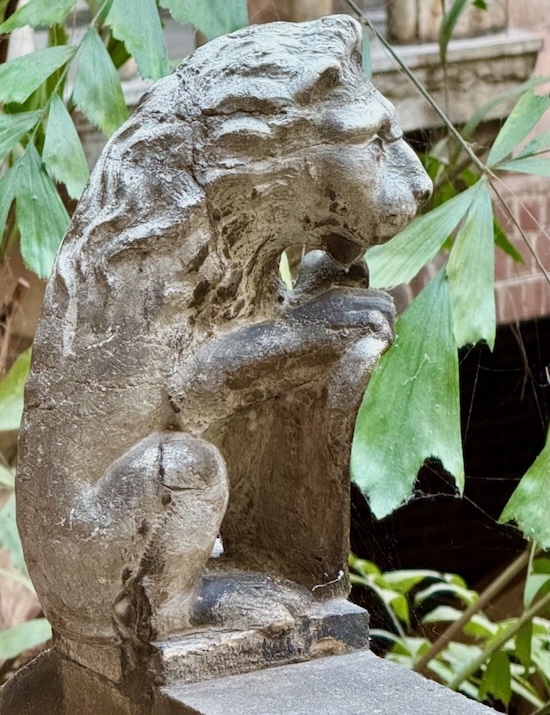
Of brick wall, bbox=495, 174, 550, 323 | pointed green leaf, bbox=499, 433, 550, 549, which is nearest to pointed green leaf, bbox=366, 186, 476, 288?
pointed green leaf, bbox=499, 433, 550, 549

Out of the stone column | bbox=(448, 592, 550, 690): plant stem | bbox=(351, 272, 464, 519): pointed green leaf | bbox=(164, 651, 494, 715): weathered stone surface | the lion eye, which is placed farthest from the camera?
the stone column

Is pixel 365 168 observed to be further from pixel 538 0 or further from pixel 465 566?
pixel 465 566

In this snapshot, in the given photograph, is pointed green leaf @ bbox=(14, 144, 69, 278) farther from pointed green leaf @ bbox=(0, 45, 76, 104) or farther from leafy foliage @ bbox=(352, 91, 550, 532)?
leafy foliage @ bbox=(352, 91, 550, 532)

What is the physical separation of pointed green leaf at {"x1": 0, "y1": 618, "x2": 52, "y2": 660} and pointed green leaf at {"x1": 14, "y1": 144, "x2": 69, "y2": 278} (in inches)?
34.7

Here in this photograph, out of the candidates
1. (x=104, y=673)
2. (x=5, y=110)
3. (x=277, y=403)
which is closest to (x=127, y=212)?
(x=277, y=403)

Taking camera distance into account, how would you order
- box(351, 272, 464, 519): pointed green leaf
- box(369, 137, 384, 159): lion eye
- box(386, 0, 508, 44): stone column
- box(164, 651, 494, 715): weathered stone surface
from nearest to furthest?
1. box(164, 651, 494, 715): weathered stone surface
2. box(369, 137, 384, 159): lion eye
3. box(351, 272, 464, 519): pointed green leaf
4. box(386, 0, 508, 44): stone column

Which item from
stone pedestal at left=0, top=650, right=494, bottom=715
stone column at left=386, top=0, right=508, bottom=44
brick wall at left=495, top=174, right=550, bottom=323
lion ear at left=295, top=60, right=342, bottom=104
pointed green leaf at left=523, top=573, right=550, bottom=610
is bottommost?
pointed green leaf at left=523, top=573, right=550, bottom=610

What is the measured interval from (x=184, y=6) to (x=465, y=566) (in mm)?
2938

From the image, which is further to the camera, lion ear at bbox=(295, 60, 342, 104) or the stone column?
the stone column

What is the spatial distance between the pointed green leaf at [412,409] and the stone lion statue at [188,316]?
11.1 inches

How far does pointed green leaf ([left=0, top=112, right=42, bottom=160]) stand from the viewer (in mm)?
1705

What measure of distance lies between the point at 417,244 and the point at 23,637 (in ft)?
3.69

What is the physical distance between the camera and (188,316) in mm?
1239

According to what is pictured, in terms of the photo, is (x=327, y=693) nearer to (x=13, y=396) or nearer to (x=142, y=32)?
(x=142, y=32)
